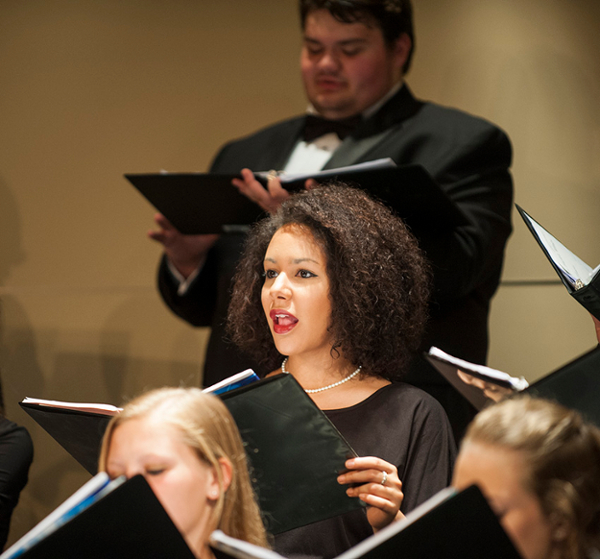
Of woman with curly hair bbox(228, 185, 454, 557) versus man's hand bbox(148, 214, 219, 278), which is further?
man's hand bbox(148, 214, 219, 278)

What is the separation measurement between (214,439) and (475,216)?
1058 mm

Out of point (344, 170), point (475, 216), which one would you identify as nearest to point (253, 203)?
point (344, 170)

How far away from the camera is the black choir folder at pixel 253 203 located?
4.94 feet

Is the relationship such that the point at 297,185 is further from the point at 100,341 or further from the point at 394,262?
the point at 100,341

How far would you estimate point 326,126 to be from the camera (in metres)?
2.15

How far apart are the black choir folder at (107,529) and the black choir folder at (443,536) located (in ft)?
0.46

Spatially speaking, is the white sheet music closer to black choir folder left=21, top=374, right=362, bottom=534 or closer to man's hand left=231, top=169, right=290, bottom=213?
black choir folder left=21, top=374, right=362, bottom=534

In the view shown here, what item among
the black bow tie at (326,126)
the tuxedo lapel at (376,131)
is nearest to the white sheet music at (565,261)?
the tuxedo lapel at (376,131)

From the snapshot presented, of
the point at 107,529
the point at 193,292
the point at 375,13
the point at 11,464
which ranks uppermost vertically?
the point at 375,13

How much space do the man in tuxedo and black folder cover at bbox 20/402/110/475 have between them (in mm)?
616

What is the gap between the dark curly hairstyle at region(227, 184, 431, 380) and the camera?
147cm

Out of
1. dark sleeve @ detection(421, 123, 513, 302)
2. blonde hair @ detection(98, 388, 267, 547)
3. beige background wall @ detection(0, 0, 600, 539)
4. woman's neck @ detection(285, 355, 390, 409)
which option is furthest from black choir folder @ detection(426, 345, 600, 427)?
beige background wall @ detection(0, 0, 600, 539)

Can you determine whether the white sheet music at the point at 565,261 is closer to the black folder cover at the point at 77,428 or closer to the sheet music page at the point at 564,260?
the sheet music page at the point at 564,260

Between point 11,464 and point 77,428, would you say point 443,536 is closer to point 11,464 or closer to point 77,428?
point 77,428
